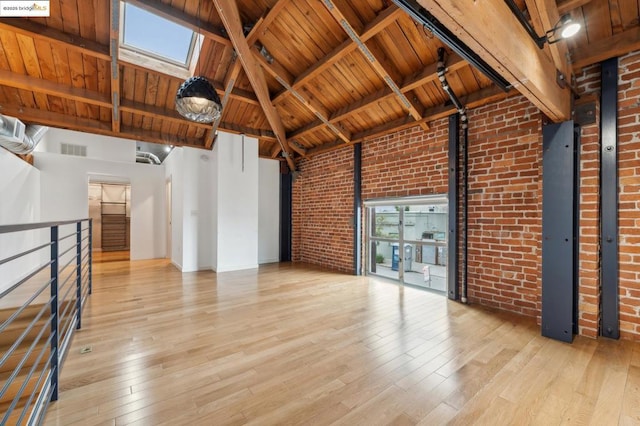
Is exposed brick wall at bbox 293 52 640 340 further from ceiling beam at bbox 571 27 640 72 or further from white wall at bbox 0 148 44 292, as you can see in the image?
white wall at bbox 0 148 44 292

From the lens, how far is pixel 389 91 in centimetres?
422

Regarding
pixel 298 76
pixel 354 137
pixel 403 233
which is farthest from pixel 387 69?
pixel 403 233

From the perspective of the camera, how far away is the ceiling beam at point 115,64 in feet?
→ 10.3

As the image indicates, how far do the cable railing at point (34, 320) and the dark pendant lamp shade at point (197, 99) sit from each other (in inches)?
63.2

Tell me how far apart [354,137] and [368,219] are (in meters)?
1.79

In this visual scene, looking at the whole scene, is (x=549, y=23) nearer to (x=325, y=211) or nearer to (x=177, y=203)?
(x=325, y=211)

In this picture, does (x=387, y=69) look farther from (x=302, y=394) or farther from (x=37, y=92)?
(x=37, y=92)

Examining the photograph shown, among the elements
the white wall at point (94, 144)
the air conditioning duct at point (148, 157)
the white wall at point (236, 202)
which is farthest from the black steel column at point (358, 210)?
the air conditioning duct at point (148, 157)

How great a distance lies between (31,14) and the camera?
3184 mm

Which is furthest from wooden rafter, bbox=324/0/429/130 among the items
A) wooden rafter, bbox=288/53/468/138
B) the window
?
the window

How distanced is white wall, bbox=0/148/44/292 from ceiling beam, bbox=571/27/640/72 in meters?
8.15

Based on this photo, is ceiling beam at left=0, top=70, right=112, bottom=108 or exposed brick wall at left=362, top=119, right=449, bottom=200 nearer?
ceiling beam at left=0, top=70, right=112, bottom=108

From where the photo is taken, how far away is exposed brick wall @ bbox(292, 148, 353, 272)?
6.11 metres

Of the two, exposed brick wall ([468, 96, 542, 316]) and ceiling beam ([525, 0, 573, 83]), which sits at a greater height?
ceiling beam ([525, 0, 573, 83])
